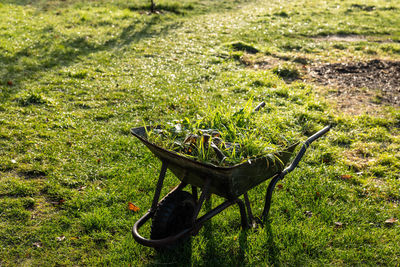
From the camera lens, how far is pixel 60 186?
3674mm

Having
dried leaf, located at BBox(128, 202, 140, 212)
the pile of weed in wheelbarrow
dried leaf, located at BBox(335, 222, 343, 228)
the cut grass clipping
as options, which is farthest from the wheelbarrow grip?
dried leaf, located at BBox(128, 202, 140, 212)

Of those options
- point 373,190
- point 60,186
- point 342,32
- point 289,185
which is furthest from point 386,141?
point 342,32

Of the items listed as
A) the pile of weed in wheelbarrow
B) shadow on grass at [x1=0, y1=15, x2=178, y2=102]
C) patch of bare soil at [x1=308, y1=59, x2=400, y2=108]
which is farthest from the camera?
shadow on grass at [x1=0, y1=15, x2=178, y2=102]

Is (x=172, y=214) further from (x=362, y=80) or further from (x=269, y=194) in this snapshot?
(x=362, y=80)

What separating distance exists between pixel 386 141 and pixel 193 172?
3.56m

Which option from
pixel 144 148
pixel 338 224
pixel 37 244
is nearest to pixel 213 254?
pixel 338 224

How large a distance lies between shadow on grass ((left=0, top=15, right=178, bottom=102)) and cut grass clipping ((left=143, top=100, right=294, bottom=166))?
409 cm

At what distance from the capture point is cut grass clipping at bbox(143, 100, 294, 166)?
253 centimetres

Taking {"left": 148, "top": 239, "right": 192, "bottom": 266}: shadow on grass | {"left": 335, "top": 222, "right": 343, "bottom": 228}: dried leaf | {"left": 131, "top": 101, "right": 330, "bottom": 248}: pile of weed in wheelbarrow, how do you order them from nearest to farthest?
{"left": 131, "top": 101, "right": 330, "bottom": 248}: pile of weed in wheelbarrow → {"left": 148, "top": 239, "right": 192, "bottom": 266}: shadow on grass → {"left": 335, "top": 222, "right": 343, "bottom": 228}: dried leaf

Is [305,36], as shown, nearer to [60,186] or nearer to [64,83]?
[64,83]

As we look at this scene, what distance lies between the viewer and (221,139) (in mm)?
2676

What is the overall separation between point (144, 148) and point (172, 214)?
1.90 metres

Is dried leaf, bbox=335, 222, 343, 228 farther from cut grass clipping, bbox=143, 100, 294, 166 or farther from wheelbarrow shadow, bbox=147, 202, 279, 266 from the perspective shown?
cut grass clipping, bbox=143, 100, 294, 166

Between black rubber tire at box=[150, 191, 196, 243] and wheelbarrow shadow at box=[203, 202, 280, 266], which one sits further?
wheelbarrow shadow at box=[203, 202, 280, 266]
